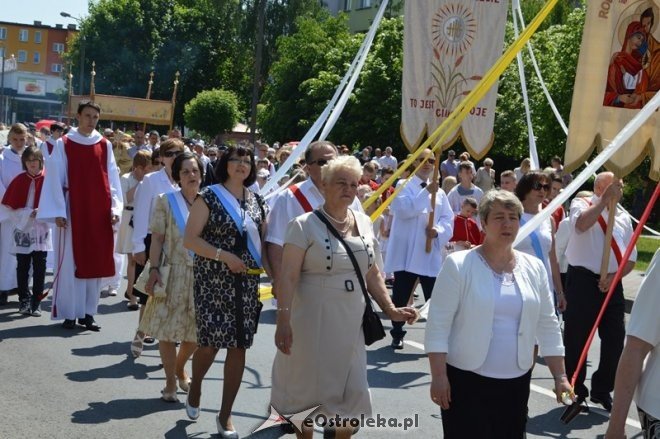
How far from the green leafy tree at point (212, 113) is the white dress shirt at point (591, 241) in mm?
41297

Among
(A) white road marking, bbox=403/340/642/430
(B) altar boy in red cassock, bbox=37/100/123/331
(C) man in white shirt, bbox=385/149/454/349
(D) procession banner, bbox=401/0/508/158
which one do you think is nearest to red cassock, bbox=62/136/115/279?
(B) altar boy in red cassock, bbox=37/100/123/331

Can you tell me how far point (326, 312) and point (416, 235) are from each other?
545 centimetres

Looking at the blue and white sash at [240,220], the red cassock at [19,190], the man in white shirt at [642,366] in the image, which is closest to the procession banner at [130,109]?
the red cassock at [19,190]

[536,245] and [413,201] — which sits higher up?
[413,201]

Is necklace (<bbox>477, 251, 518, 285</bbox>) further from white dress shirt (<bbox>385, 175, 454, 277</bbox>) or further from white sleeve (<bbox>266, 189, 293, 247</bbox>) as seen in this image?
white dress shirt (<bbox>385, 175, 454, 277</bbox>)

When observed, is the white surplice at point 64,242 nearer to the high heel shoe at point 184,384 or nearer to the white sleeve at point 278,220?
the high heel shoe at point 184,384

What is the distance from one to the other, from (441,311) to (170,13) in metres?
64.2

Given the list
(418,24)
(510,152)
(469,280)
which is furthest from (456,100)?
(510,152)

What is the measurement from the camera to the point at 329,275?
5.27 metres

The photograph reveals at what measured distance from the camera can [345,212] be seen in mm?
5398

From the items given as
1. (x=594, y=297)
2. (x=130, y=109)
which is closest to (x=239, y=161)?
(x=594, y=297)

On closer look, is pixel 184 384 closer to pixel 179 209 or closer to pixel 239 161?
pixel 179 209

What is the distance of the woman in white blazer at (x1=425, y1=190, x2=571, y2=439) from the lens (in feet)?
15.1

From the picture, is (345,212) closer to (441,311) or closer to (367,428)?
(441,311)
